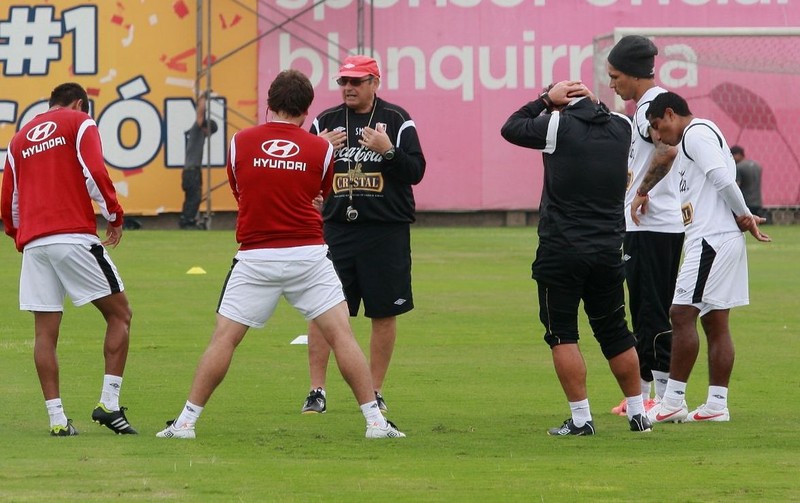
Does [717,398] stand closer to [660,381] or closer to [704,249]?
[660,381]

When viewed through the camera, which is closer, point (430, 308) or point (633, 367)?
point (633, 367)

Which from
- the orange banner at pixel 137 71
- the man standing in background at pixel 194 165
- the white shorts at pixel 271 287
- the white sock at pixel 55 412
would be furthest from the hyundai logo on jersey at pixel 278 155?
the orange banner at pixel 137 71

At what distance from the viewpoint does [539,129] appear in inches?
328

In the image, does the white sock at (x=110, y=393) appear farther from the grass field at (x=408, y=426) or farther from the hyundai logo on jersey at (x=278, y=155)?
the hyundai logo on jersey at (x=278, y=155)

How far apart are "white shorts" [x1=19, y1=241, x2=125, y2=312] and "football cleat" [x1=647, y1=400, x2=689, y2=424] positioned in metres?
3.25

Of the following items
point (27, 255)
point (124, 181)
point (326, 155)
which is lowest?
point (124, 181)

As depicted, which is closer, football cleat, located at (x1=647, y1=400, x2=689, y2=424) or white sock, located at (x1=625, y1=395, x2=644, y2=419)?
white sock, located at (x1=625, y1=395, x2=644, y2=419)

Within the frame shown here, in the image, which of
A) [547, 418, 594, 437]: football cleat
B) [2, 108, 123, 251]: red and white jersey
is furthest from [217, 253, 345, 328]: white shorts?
[547, 418, 594, 437]: football cleat

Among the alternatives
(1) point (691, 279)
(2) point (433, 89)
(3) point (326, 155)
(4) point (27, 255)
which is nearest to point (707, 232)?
(1) point (691, 279)

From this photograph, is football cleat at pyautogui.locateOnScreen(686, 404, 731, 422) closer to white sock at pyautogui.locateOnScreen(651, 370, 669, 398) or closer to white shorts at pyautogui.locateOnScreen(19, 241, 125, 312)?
white sock at pyautogui.locateOnScreen(651, 370, 669, 398)

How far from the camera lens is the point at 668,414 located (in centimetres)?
923

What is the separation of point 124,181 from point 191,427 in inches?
954

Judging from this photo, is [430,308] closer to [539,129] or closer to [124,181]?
[539,129]

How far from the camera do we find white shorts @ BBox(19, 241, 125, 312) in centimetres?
845
